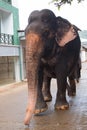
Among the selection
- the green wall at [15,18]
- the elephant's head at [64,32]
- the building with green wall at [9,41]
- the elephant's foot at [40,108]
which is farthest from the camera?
the green wall at [15,18]

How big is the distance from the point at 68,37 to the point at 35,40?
1063mm

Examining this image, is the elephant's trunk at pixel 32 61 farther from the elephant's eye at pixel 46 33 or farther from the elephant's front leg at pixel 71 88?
the elephant's front leg at pixel 71 88

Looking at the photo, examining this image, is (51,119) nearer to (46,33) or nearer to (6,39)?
(46,33)

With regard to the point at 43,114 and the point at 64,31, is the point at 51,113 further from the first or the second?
the point at 64,31

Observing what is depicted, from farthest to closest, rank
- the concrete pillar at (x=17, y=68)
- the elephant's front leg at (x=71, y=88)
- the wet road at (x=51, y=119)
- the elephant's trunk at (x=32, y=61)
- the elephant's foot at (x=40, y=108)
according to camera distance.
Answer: the concrete pillar at (x=17, y=68) < the elephant's front leg at (x=71, y=88) < the elephant's foot at (x=40, y=108) < the elephant's trunk at (x=32, y=61) < the wet road at (x=51, y=119)

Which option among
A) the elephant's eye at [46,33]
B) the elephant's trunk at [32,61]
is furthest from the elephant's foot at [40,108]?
the elephant's eye at [46,33]

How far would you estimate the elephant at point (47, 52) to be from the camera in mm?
7109

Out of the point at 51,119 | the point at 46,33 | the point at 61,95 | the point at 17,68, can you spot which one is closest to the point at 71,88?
the point at 61,95

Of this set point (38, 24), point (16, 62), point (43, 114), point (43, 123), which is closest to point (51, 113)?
point (43, 114)

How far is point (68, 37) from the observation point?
8117 millimetres

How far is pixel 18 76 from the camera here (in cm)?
2867

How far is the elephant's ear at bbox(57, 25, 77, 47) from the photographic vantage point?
802 centimetres

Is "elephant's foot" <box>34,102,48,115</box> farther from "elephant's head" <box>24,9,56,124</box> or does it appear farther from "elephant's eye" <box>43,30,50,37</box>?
"elephant's eye" <box>43,30,50,37</box>

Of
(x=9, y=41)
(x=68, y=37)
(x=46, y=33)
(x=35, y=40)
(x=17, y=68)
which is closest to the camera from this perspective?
(x=35, y=40)
